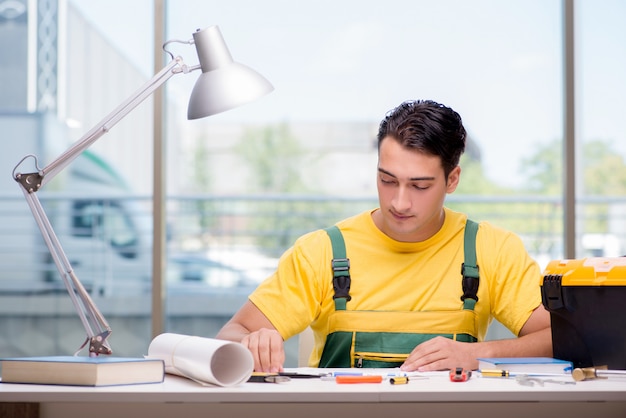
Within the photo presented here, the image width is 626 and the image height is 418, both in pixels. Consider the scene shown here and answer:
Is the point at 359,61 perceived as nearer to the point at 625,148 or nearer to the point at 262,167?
the point at 262,167

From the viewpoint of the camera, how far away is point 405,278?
2.07 m

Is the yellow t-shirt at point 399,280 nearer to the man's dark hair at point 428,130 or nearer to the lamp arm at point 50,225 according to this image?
the man's dark hair at point 428,130

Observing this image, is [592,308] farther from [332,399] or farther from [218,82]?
[218,82]

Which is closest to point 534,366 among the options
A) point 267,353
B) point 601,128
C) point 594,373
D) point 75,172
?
point 594,373

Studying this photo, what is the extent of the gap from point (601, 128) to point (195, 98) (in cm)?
200

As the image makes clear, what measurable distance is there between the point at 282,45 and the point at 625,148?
4.30 ft

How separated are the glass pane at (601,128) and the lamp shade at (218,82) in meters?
1.88

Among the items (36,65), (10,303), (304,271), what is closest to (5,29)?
(36,65)

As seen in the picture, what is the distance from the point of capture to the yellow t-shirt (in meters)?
2.05

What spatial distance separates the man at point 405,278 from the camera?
198cm

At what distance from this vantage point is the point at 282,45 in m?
3.32

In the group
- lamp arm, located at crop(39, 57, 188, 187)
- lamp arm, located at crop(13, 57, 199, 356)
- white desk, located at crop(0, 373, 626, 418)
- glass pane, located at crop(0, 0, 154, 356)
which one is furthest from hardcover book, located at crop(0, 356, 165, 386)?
glass pane, located at crop(0, 0, 154, 356)

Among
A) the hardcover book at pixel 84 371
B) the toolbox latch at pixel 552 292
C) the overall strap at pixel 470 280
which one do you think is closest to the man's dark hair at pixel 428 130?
the overall strap at pixel 470 280

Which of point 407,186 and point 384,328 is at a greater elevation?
point 407,186
